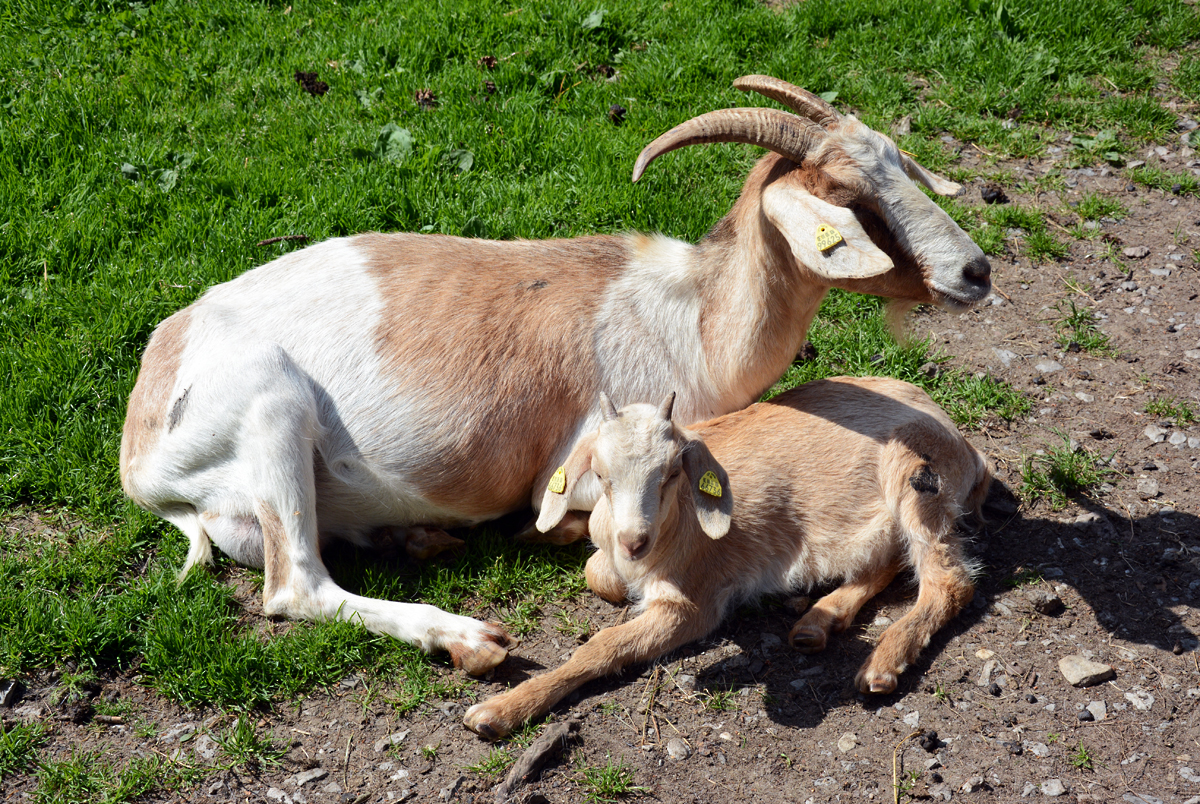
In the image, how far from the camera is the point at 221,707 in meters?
3.58

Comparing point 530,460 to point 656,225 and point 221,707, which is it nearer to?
point 221,707

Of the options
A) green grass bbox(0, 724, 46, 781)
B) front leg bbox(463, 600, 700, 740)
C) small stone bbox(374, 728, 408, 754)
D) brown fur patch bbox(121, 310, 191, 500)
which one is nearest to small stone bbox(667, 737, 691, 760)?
front leg bbox(463, 600, 700, 740)

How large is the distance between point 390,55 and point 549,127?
1357mm

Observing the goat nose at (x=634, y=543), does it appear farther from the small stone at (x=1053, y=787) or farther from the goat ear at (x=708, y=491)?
the small stone at (x=1053, y=787)

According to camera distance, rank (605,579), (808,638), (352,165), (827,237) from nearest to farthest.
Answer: (827,237)
(808,638)
(605,579)
(352,165)

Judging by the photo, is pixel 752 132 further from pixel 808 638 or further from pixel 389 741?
pixel 389 741

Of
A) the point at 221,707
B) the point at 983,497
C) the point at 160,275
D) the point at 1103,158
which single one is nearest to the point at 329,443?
the point at 221,707

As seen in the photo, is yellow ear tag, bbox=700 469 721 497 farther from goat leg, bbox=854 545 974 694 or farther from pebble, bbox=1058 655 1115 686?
pebble, bbox=1058 655 1115 686

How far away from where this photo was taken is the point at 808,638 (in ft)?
12.1

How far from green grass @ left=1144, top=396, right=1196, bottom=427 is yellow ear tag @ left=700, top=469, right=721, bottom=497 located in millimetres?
2498

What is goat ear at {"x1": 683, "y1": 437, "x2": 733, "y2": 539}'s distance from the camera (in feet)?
11.2

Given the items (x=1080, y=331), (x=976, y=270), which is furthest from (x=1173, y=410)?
(x=976, y=270)

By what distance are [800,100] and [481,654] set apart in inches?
95.1

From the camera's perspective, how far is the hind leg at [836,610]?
3.71 metres
